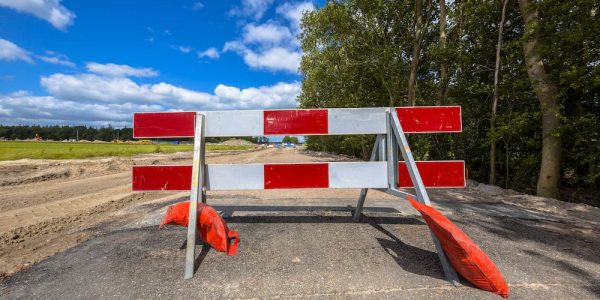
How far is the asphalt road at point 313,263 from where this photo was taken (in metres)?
2.19

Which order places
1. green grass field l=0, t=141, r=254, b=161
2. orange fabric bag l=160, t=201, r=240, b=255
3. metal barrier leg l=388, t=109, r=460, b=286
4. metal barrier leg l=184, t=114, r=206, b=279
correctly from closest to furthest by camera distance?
metal barrier leg l=388, t=109, r=460, b=286 → metal barrier leg l=184, t=114, r=206, b=279 → orange fabric bag l=160, t=201, r=240, b=255 → green grass field l=0, t=141, r=254, b=161

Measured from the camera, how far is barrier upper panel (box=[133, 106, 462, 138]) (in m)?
3.19

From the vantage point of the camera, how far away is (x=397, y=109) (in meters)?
3.31

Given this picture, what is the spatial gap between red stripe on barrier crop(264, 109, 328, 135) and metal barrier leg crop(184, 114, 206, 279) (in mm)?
710

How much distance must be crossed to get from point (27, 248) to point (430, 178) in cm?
481

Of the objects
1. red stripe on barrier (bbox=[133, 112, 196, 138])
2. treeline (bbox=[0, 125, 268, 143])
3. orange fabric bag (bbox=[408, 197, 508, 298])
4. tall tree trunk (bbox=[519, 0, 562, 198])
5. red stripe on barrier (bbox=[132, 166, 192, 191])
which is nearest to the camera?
orange fabric bag (bbox=[408, 197, 508, 298])

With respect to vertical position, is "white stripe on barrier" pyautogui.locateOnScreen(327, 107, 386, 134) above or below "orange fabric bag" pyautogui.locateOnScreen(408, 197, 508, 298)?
above

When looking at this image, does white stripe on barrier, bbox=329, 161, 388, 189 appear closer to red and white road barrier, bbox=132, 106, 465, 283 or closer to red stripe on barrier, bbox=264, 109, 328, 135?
red and white road barrier, bbox=132, 106, 465, 283

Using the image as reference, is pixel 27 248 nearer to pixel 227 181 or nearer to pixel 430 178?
pixel 227 181

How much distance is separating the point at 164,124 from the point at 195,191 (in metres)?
0.93

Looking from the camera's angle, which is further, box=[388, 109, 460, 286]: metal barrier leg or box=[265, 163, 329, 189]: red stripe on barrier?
box=[265, 163, 329, 189]: red stripe on barrier

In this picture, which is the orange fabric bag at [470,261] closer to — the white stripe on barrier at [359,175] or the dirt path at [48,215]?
the white stripe on barrier at [359,175]

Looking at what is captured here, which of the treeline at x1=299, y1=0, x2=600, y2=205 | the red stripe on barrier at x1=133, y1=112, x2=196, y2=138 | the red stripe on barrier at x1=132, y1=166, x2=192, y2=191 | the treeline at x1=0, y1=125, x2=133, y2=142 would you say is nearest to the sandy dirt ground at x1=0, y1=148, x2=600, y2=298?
the red stripe on barrier at x1=132, y1=166, x2=192, y2=191

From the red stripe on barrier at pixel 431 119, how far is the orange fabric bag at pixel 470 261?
1.22 m
